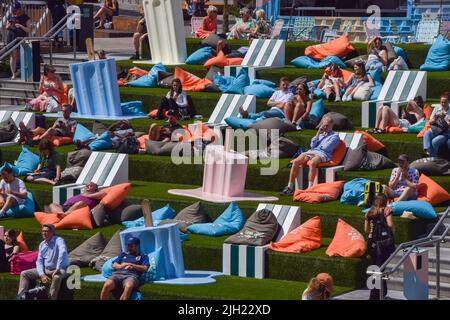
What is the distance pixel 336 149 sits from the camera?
23109 mm

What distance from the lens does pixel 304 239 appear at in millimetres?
20750

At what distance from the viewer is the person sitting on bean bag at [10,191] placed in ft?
76.7

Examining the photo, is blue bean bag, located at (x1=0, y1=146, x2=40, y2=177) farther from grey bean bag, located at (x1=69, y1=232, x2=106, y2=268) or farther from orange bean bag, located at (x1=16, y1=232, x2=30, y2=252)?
grey bean bag, located at (x1=69, y1=232, x2=106, y2=268)

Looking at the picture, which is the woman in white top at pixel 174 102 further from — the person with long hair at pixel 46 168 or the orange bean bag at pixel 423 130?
the orange bean bag at pixel 423 130

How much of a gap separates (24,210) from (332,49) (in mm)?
7483

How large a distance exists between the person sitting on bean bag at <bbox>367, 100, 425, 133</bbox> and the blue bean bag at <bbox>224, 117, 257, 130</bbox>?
196cm

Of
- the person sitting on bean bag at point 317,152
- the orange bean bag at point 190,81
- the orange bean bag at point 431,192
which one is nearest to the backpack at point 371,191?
the orange bean bag at point 431,192

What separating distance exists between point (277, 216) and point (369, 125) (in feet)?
14.5

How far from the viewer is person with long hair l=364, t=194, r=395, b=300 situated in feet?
65.3

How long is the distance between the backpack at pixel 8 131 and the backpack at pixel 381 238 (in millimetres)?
8867

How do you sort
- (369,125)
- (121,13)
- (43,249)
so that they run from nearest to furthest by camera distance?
1. (43,249)
2. (369,125)
3. (121,13)

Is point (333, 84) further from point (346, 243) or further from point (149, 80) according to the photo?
point (346, 243)
